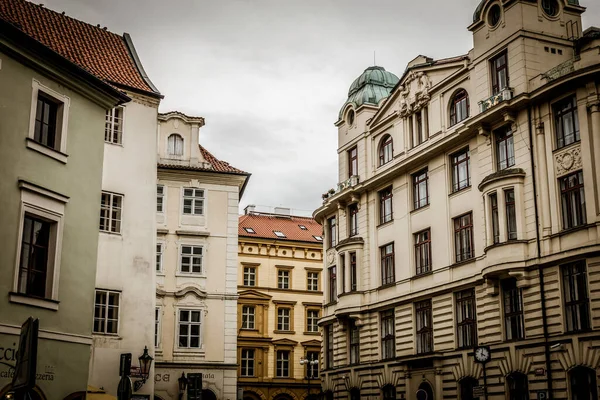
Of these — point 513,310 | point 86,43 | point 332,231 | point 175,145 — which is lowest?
point 513,310

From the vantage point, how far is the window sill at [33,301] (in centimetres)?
1789

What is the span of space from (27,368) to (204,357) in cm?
3533

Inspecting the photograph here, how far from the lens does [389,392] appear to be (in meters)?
40.7

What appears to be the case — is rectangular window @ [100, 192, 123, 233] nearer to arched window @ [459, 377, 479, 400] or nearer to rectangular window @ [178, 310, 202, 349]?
rectangular window @ [178, 310, 202, 349]

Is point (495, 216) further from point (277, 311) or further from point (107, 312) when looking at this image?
point (277, 311)

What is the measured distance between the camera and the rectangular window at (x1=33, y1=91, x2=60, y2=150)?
1986 cm

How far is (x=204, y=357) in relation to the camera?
4275 centimetres

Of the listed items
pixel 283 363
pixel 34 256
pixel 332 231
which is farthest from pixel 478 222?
pixel 283 363

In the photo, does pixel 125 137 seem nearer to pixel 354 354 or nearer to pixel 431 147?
pixel 431 147

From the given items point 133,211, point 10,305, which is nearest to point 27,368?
point 10,305

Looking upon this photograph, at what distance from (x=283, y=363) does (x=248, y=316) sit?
15.1 feet

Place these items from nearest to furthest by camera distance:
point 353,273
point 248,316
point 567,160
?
point 567,160 < point 353,273 < point 248,316

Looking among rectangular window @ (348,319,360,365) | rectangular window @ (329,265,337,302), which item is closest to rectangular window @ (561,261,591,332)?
rectangular window @ (348,319,360,365)

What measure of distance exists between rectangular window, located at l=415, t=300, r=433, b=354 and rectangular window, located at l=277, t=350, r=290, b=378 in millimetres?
24288
